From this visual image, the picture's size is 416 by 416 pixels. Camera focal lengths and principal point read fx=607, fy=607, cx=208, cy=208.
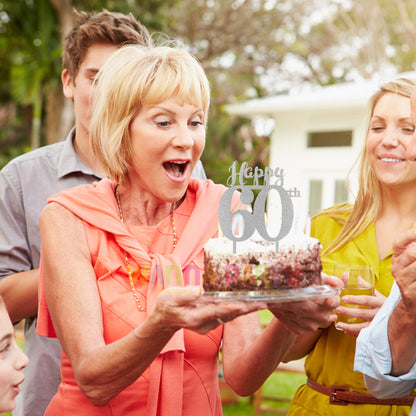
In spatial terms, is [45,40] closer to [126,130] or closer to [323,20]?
[323,20]

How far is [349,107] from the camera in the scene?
11828 mm

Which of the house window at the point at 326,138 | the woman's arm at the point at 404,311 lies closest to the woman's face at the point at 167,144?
the woman's arm at the point at 404,311

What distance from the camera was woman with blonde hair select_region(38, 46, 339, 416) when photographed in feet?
7.27

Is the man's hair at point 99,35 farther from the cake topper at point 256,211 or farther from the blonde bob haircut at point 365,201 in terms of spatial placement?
the cake topper at point 256,211

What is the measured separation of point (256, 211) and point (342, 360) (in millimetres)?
1255

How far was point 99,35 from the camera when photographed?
11.0ft

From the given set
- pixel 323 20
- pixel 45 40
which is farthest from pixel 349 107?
pixel 323 20

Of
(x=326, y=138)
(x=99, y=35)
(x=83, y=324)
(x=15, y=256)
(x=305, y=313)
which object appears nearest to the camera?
(x=305, y=313)

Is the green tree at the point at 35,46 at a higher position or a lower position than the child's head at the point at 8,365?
higher

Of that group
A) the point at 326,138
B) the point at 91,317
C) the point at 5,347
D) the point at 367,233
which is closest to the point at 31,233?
the point at 5,347

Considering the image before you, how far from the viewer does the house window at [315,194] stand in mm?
12336

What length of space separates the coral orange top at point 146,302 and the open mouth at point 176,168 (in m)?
0.17

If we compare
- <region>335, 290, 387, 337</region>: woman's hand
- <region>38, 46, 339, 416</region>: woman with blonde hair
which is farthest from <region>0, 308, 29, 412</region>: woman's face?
<region>335, 290, 387, 337</region>: woman's hand

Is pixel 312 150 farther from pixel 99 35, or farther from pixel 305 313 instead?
pixel 305 313
